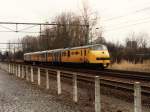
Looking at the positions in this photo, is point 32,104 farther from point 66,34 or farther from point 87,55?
point 66,34

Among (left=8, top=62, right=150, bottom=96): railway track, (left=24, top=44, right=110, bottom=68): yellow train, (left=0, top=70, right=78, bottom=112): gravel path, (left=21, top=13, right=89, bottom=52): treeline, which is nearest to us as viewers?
(left=0, top=70, right=78, bottom=112): gravel path

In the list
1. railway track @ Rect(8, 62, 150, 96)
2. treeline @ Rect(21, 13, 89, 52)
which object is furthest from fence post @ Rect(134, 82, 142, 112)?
treeline @ Rect(21, 13, 89, 52)

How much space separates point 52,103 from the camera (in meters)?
11.7

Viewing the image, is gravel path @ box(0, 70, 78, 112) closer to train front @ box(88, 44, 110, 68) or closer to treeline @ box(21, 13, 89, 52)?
train front @ box(88, 44, 110, 68)

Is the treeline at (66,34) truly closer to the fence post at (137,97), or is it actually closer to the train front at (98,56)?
the train front at (98,56)

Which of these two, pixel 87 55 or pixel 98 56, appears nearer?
pixel 98 56

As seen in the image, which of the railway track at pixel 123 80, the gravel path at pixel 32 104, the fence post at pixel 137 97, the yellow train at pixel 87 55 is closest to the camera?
the fence post at pixel 137 97

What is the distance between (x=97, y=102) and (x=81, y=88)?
20.4 feet

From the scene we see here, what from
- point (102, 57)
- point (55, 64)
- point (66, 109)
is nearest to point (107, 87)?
point (66, 109)

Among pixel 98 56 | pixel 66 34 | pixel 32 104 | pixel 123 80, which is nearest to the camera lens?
pixel 32 104

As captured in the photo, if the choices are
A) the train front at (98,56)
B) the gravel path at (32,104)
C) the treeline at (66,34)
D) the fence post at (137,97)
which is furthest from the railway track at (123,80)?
the treeline at (66,34)

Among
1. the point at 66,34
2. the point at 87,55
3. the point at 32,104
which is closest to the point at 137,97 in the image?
the point at 32,104

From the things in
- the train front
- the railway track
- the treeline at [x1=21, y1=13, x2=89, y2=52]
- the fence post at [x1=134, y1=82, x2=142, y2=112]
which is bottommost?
the railway track

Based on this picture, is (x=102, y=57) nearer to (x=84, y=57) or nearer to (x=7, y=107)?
(x=84, y=57)
